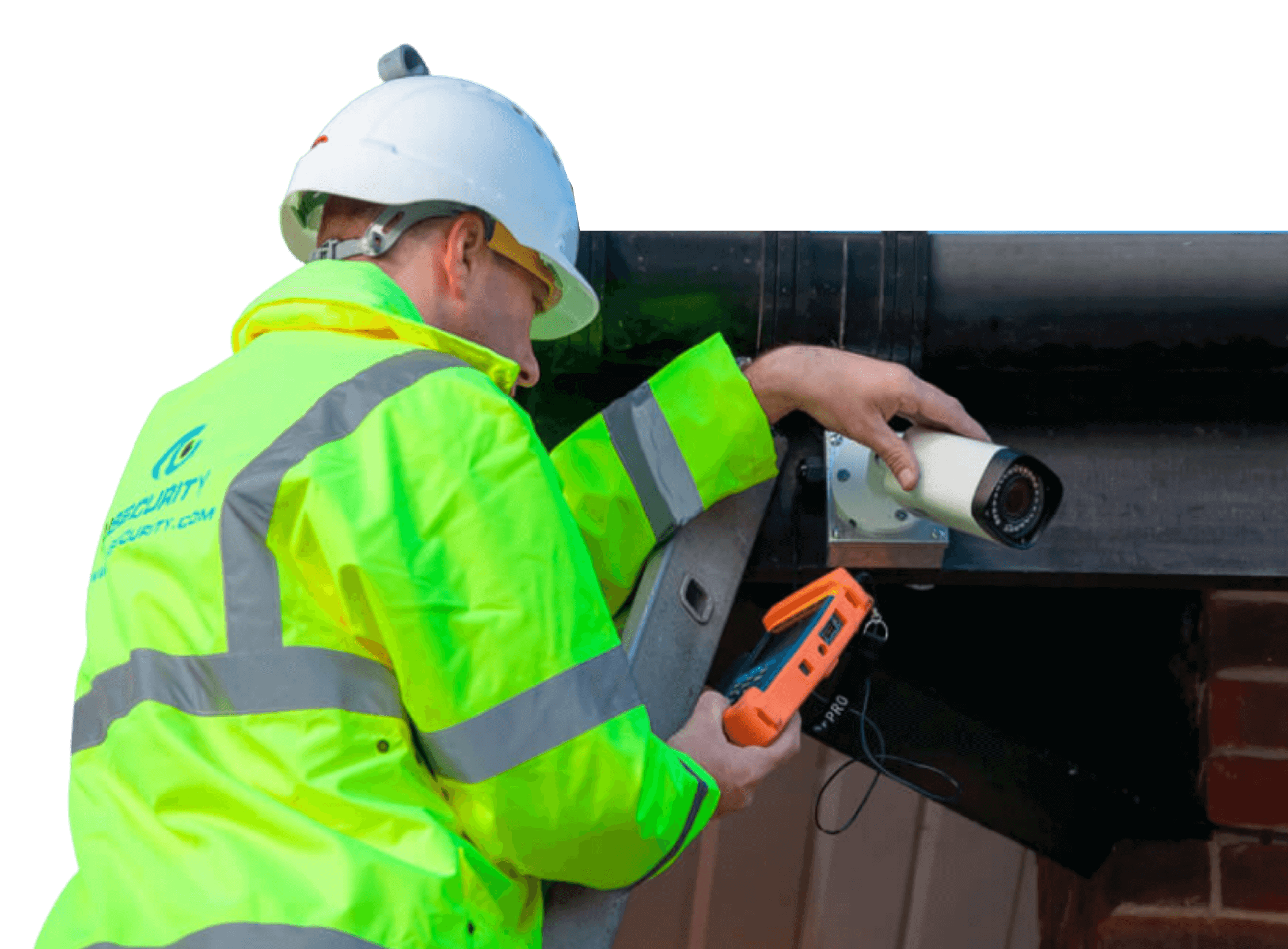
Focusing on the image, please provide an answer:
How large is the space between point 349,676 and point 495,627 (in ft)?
0.64

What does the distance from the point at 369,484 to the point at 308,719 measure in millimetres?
295

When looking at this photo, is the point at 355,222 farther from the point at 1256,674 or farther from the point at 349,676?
the point at 1256,674

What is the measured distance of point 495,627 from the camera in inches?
65.6

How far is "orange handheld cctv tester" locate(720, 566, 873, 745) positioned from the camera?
2.13m

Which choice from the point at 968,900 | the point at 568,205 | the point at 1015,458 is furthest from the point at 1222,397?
the point at 968,900

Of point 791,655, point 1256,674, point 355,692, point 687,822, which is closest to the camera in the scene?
point 355,692

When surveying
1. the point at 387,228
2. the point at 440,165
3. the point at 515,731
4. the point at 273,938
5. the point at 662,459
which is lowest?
the point at 273,938

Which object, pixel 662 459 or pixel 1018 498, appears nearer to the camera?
pixel 1018 498

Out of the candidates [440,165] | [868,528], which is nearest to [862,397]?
[868,528]

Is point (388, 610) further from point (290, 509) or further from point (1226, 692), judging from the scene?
point (1226, 692)

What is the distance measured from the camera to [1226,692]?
262 cm

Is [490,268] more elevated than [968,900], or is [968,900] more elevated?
[490,268]

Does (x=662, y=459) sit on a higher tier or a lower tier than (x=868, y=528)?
higher

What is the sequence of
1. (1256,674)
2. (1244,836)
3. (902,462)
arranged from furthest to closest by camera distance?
1. (1244,836)
2. (1256,674)
3. (902,462)
